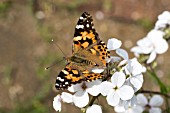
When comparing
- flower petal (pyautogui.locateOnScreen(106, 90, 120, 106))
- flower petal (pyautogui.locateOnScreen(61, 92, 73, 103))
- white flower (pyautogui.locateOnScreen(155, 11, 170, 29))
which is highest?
white flower (pyautogui.locateOnScreen(155, 11, 170, 29))

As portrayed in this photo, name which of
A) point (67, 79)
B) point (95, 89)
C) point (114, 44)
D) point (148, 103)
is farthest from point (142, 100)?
point (67, 79)

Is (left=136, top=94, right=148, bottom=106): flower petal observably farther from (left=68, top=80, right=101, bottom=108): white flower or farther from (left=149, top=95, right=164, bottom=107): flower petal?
(left=68, top=80, right=101, bottom=108): white flower

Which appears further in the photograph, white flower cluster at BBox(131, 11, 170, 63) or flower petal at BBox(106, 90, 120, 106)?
white flower cluster at BBox(131, 11, 170, 63)

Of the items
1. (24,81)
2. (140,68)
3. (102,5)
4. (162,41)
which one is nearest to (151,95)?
→ (162,41)

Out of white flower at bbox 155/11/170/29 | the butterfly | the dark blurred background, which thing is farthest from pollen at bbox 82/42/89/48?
the dark blurred background

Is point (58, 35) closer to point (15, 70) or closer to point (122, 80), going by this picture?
point (15, 70)

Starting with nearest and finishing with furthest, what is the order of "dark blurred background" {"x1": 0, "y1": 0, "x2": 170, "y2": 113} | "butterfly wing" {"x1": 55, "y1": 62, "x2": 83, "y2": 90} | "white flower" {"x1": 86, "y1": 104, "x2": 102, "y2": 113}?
"butterfly wing" {"x1": 55, "y1": 62, "x2": 83, "y2": 90}
"white flower" {"x1": 86, "y1": 104, "x2": 102, "y2": 113}
"dark blurred background" {"x1": 0, "y1": 0, "x2": 170, "y2": 113}

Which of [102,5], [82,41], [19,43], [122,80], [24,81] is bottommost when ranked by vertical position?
[122,80]

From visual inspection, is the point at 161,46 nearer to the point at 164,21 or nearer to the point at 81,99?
the point at 164,21

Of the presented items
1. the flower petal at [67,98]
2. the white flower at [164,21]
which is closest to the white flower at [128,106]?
the flower petal at [67,98]
